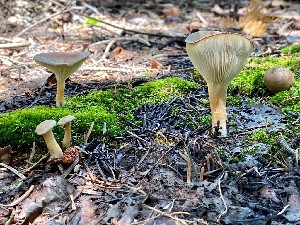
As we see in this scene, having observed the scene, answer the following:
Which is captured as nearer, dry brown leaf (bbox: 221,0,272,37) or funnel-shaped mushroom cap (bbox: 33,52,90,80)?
funnel-shaped mushroom cap (bbox: 33,52,90,80)

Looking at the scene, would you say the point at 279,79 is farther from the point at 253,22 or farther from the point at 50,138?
the point at 253,22

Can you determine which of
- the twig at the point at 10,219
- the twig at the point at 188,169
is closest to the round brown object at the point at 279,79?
the twig at the point at 188,169

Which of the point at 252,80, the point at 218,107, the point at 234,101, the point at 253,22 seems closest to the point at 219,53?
the point at 218,107

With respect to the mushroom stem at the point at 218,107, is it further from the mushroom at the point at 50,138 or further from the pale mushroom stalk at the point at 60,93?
the pale mushroom stalk at the point at 60,93

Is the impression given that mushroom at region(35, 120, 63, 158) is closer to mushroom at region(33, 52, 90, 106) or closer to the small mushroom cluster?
the small mushroom cluster

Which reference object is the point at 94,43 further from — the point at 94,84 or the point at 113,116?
the point at 113,116

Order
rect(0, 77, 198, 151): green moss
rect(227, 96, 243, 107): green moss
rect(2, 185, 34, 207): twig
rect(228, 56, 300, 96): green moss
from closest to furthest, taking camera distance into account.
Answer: rect(2, 185, 34, 207): twig
rect(0, 77, 198, 151): green moss
rect(227, 96, 243, 107): green moss
rect(228, 56, 300, 96): green moss

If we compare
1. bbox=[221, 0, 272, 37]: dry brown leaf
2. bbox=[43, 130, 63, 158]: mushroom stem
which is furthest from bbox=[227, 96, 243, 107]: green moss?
bbox=[221, 0, 272, 37]: dry brown leaf

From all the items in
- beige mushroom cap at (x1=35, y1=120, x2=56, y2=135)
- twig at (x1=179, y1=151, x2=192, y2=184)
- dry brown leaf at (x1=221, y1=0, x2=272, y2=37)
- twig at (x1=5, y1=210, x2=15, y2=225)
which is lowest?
twig at (x1=5, y1=210, x2=15, y2=225)
